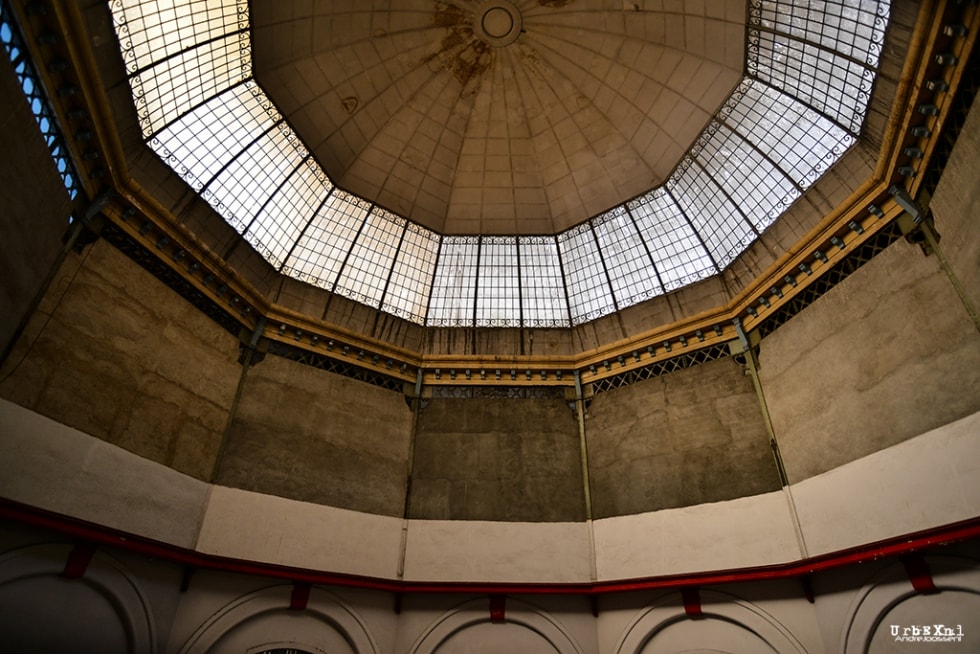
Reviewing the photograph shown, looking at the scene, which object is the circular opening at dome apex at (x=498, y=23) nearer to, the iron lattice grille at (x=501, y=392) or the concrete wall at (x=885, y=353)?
the iron lattice grille at (x=501, y=392)

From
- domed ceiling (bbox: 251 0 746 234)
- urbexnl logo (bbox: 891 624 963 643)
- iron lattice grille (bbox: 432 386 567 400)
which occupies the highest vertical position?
domed ceiling (bbox: 251 0 746 234)

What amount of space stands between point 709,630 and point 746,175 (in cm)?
1519

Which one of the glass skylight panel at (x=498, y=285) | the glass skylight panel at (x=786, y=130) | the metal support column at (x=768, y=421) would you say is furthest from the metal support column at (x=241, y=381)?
the glass skylight panel at (x=786, y=130)

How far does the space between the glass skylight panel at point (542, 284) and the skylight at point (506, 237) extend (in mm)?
57

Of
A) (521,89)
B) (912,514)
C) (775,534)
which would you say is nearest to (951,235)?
(912,514)

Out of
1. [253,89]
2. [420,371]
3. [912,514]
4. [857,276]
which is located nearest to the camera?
[912,514]

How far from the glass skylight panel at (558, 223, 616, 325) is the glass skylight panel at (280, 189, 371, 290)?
8.86m

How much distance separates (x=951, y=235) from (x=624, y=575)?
1280 cm

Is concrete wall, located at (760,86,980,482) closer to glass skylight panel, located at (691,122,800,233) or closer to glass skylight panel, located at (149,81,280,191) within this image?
glass skylight panel, located at (691,122,800,233)

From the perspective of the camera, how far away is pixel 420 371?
73.2 ft

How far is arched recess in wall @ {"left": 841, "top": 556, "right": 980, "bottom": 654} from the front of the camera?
38.8 ft

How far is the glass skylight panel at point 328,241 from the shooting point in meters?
22.0

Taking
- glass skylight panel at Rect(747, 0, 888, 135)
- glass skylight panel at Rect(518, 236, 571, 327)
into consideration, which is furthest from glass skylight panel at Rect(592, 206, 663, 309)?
glass skylight panel at Rect(747, 0, 888, 135)

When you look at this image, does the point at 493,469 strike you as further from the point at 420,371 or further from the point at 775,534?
the point at 775,534
